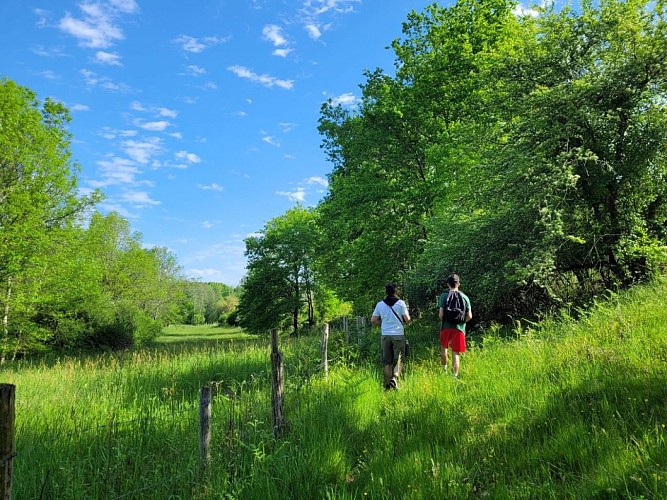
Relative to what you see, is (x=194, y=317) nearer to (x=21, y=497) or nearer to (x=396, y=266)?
(x=396, y=266)

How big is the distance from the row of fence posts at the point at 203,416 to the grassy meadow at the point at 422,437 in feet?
0.64

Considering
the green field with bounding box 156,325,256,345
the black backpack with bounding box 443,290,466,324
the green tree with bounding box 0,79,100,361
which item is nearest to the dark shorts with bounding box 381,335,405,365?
the black backpack with bounding box 443,290,466,324

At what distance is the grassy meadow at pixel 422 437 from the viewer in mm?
3230

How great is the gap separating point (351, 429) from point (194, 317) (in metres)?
96.7

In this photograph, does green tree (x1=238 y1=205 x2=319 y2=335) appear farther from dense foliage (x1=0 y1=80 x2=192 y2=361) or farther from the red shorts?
the red shorts

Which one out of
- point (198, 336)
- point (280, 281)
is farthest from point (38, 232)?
point (198, 336)

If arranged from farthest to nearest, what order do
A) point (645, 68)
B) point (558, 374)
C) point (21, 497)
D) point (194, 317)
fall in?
point (194, 317) < point (645, 68) < point (558, 374) < point (21, 497)

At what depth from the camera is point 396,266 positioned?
17891 mm

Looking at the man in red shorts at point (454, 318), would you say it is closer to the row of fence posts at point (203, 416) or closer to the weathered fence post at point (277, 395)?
the row of fence posts at point (203, 416)

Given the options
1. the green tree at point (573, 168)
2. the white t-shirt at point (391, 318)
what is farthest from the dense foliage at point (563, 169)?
the white t-shirt at point (391, 318)

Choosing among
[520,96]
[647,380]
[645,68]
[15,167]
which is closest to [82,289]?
[15,167]

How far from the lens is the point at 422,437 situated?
14.0 feet

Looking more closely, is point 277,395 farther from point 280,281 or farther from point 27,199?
point 280,281

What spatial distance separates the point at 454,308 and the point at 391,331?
49.3 inches
